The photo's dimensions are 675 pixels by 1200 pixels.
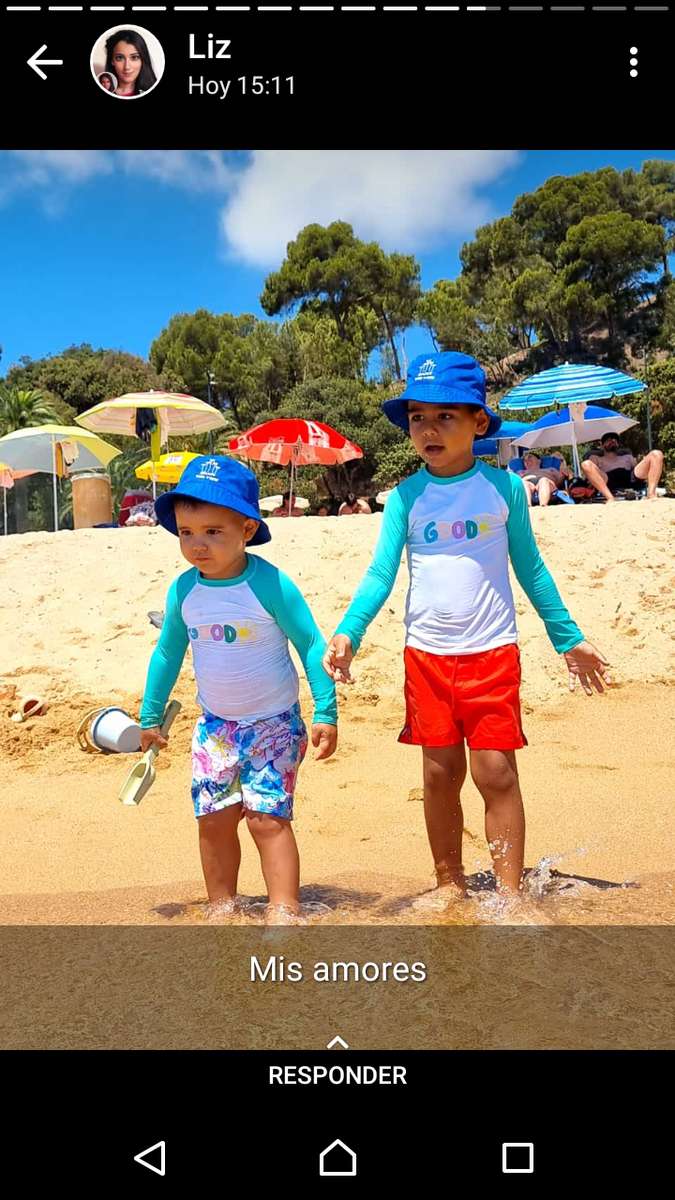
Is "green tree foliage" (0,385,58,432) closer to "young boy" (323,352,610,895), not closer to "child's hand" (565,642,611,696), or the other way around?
"young boy" (323,352,610,895)

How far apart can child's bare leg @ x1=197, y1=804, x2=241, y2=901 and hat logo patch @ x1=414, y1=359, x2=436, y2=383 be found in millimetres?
1417

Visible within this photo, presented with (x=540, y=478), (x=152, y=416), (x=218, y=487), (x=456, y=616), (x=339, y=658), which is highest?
(x=152, y=416)

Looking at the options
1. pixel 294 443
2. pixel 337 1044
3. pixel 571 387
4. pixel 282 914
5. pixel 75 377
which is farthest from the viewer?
pixel 75 377

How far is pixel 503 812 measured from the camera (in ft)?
9.34

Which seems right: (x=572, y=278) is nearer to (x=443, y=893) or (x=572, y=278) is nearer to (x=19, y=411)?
(x=19, y=411)

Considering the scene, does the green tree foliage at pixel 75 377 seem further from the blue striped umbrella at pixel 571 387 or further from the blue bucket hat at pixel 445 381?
the blue bucket hat at pixel 445 381

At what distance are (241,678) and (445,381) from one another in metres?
1.07

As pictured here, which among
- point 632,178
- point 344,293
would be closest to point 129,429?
point 344,293


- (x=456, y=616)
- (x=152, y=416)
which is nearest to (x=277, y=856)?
(x=456, y=616)

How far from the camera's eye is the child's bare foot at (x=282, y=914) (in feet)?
8.36

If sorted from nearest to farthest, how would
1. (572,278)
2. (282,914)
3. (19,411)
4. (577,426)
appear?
(282,914)
(577,426)
(572,278)
(19,411)

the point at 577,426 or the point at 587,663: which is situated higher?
the point at 577,426

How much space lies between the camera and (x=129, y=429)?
526 inches
